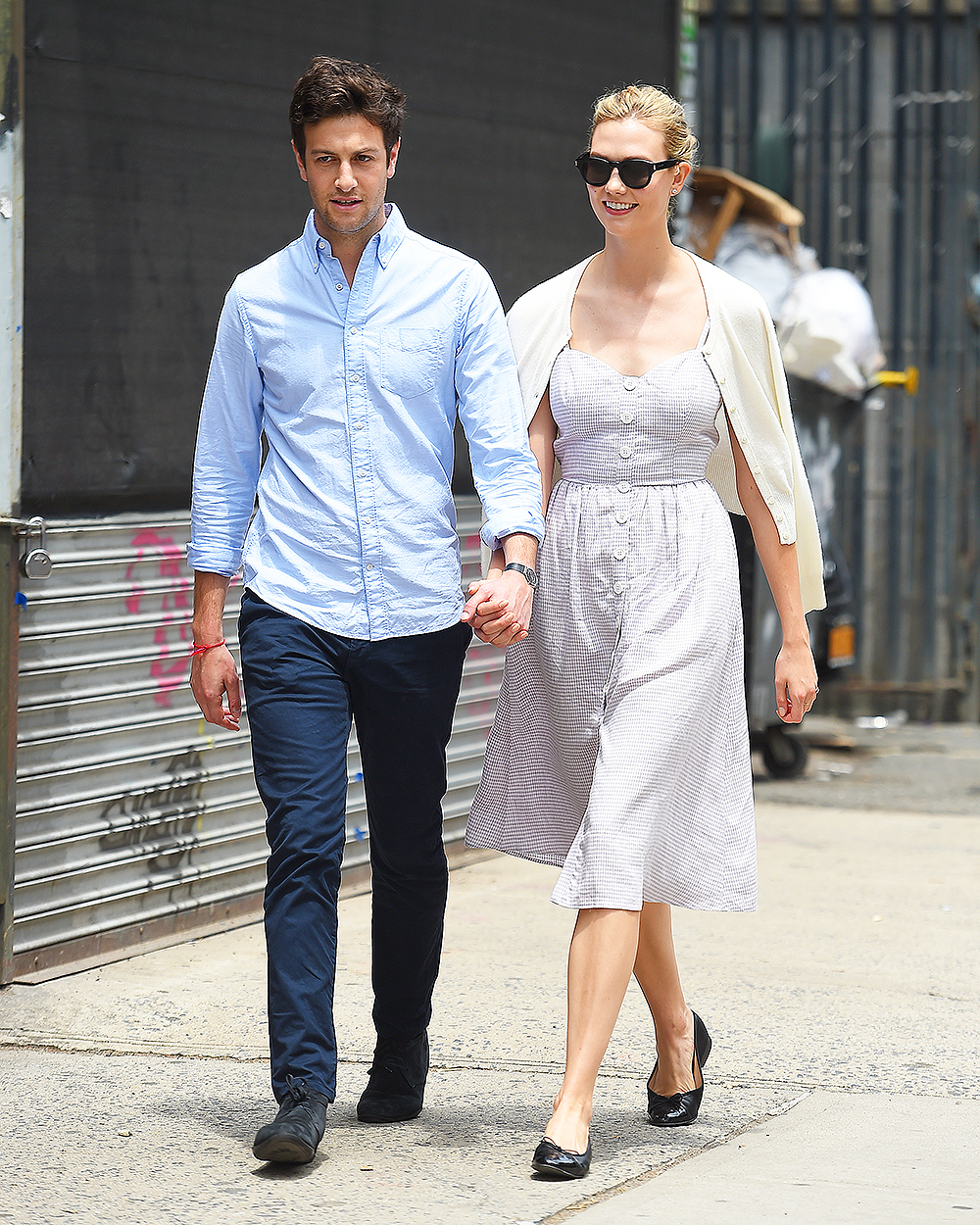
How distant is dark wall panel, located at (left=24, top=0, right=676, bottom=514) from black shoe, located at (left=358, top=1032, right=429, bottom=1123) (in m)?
1.78

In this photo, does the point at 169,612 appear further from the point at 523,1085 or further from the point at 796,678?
the point at 796,678

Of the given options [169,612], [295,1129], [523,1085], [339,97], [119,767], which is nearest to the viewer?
[295,1129]

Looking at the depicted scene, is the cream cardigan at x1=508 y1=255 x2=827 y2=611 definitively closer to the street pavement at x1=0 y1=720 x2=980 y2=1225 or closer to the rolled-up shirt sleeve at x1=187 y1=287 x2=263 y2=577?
the rolled-up shirt sleeve at x1=187 y1=287 x2=263 y2=577

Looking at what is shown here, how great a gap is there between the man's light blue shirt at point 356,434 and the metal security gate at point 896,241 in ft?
24.2

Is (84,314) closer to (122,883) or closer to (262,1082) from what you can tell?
(122,883)

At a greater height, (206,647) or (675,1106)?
(206,647)

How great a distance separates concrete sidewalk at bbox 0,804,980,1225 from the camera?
10.9 ft

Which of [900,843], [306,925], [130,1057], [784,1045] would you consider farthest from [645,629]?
[900,843]

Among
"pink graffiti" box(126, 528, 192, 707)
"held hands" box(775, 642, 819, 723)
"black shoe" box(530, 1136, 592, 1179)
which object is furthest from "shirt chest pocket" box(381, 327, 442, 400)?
"pink graffiti" box(126, 528, 192, 707)

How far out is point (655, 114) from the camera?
3.65 metres

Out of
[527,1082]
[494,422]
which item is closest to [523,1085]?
[527,1082]

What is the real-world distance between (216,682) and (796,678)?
1.15 meters

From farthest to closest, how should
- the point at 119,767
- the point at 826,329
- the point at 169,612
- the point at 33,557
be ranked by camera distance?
the point at 826,329, the point at 169,612, the point at 119,767, the point at 33,557

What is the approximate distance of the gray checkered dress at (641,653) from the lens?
3.56m
